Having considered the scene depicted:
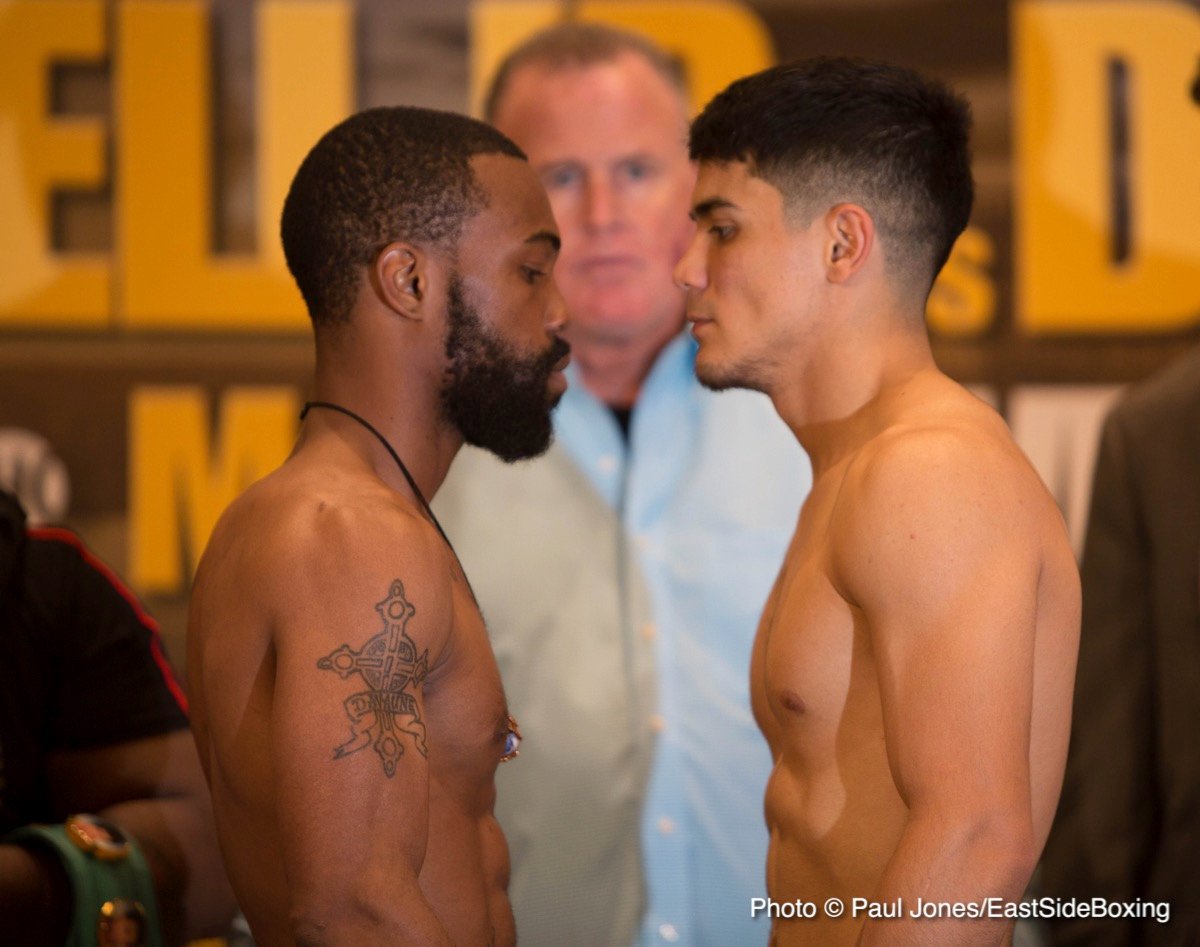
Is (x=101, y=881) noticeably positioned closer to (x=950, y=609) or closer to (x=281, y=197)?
(x=950, y=609)

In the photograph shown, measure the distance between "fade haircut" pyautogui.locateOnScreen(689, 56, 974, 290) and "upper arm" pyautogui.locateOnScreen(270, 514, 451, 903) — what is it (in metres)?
0.69

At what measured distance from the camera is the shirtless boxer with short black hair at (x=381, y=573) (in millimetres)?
1508

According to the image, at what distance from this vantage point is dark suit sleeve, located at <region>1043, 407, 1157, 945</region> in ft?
9.50

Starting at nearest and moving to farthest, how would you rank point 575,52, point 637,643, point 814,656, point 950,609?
point 950,609
point 814,656
point 637,643
point 575,52

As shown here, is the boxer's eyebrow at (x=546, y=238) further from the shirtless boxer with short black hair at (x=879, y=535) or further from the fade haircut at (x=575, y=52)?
the fade haircut at (x=575, y=52)

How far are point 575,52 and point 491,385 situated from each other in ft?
3.91

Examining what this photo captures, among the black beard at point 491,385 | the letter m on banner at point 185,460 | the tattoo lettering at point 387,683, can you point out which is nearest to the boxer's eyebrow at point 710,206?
the black beard at point 491,385

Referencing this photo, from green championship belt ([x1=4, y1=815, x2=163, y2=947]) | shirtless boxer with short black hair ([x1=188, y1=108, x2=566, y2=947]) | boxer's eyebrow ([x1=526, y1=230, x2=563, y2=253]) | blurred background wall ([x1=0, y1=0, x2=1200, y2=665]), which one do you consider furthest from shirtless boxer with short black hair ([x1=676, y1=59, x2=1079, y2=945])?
blurred background wall ([x1=0, y1=0, x2=1200, y2=665])

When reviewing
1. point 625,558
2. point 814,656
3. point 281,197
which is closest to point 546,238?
point 814,656

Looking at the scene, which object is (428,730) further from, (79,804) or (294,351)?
(294,351)

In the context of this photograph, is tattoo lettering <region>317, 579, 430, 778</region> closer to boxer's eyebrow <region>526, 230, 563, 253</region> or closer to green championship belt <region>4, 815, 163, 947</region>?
boxer's eyebrow <region>526, 230, 563, 253</region>

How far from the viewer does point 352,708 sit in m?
1.52

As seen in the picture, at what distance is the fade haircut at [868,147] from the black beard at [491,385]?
0.39 m

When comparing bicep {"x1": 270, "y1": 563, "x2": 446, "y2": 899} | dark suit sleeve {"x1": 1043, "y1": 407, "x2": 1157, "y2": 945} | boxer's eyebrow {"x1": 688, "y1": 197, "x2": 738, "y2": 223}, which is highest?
boxer's eyebrow {"x1": 688, "y1": 197, "x2": 738, "y2": 223}
